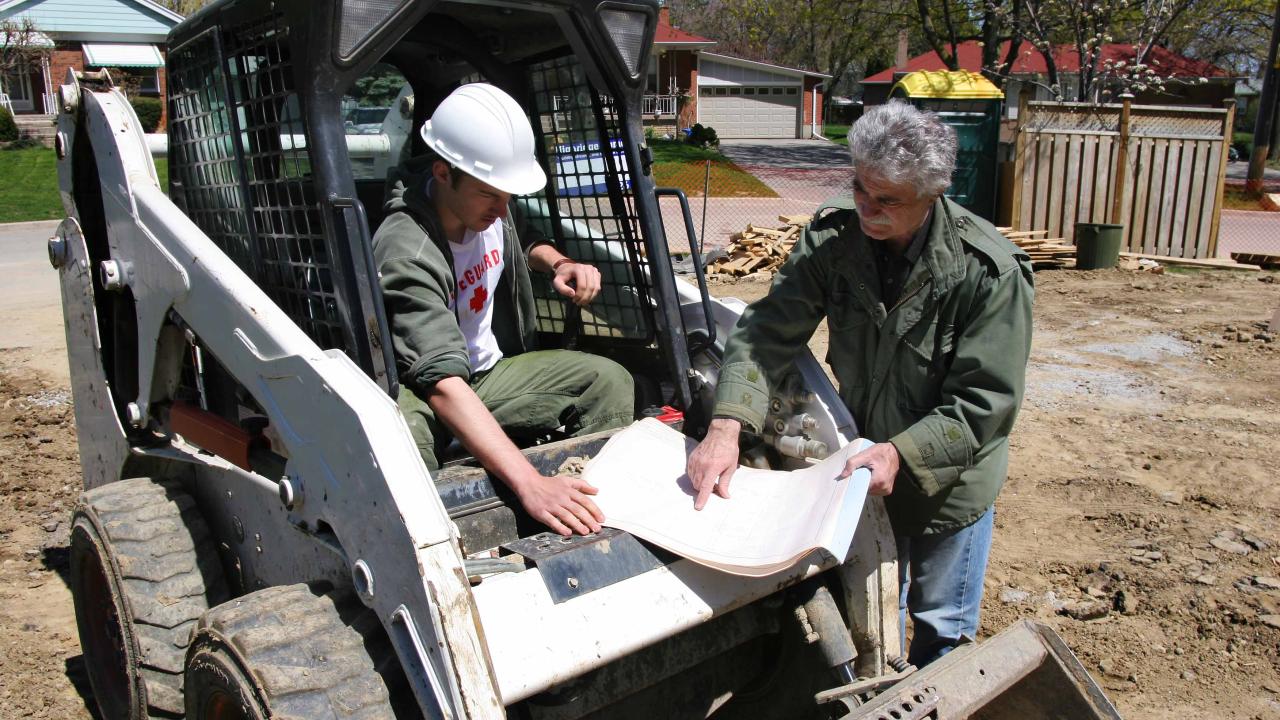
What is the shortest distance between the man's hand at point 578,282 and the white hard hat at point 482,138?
560 mm

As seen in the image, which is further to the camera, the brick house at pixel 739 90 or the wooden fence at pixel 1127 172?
the brick house at pixel 739 90

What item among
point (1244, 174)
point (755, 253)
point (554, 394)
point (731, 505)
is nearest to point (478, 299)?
point (554, 394)

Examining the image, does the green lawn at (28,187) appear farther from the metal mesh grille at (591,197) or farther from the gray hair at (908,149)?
the gray hair at (908,149)

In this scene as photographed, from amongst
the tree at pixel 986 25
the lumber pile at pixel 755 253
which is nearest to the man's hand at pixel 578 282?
the lumber pile at pixel 755 253

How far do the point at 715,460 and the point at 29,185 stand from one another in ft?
70.8

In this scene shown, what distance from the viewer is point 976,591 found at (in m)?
2.85

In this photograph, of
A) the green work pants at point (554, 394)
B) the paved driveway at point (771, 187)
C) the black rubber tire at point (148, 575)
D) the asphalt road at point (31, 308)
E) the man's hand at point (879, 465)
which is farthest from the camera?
the paved driveway at point (771, 187)

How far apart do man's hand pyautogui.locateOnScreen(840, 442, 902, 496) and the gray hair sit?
630 millimetres

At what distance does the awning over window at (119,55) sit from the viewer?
112ft

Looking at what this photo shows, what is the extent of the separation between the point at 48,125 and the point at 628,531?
3487cm

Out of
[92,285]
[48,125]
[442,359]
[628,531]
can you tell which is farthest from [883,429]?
[48,125]

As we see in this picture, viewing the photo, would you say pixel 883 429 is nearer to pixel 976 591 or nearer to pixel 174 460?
pixel 976 591

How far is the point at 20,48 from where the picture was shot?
3219cm

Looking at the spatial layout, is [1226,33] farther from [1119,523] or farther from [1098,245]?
[1119,523]
